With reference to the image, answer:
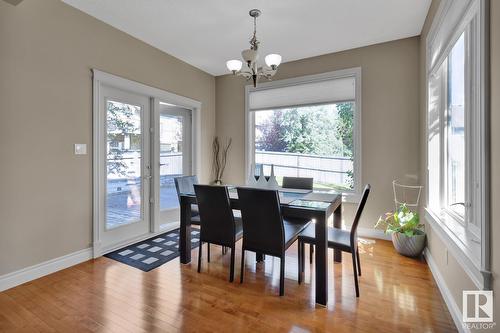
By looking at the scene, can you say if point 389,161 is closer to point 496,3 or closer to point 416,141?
point 416,141

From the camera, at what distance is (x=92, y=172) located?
2.97 m

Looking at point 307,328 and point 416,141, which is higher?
point 416,141

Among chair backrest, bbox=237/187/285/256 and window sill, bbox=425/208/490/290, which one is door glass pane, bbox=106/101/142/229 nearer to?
chair backrest, bbox=237/187/285/256

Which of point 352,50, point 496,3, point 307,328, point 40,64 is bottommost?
point 307,328

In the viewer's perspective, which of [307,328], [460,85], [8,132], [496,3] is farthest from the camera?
[8,132]

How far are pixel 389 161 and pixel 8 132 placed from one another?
4.40m

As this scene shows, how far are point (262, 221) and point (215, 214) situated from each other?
1.77 ft

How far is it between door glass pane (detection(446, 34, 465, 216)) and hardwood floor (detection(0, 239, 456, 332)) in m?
0.87

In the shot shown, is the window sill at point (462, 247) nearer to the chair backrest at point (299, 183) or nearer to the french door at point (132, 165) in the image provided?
the chair backrest at point (299, 183)

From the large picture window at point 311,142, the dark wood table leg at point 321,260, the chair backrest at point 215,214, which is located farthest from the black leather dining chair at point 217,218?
the large picture window at point 311,142

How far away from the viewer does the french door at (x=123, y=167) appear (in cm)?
316

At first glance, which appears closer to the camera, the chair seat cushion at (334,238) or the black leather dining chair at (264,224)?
the black leather dining chair at (264,224)

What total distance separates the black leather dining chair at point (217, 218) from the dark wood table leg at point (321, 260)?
A: 0.79 meters

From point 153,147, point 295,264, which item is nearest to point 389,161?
point 295,264
